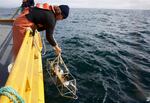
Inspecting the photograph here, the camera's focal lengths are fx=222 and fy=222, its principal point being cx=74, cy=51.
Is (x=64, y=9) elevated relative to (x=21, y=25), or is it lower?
elevated

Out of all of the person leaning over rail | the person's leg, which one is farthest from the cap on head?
the person's leg

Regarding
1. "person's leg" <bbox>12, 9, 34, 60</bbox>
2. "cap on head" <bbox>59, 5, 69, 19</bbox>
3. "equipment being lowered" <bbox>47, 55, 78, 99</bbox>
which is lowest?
"equipment being lowered" <bbox>47, 55, 78, 99</bbox>

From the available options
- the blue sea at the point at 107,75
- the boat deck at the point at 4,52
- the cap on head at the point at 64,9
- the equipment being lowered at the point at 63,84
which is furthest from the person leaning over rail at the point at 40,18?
the blue sea at the point at 107,75

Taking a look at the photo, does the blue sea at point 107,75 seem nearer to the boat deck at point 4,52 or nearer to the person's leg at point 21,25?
the boat deck at point 4,52

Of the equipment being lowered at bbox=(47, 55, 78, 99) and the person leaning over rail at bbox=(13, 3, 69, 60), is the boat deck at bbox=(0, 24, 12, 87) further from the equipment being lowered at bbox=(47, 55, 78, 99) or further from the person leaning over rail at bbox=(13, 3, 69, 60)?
the equipment being lowered at bbox=(47, 55, 78, 99)

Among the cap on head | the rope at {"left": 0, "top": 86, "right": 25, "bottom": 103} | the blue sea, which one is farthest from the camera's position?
the blue sea

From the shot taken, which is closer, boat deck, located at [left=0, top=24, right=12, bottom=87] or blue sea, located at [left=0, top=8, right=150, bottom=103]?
boat deck, located at [left=0, top=24, right=12, bottom=87]

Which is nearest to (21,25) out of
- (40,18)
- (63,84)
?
(40,18)

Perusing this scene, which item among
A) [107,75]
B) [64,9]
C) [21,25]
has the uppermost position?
[64,9]

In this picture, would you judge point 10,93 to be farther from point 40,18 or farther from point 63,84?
point 63,84

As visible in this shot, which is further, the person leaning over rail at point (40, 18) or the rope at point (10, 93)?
the person leaning over rail at point (40, 18)

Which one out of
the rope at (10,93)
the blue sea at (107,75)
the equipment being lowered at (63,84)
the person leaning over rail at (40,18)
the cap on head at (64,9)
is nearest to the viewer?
the rope at (10,93)

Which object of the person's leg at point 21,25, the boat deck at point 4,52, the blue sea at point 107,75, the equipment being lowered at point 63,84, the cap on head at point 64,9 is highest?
the cap on head at point 64,9

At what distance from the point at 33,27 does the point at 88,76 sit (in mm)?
4228
